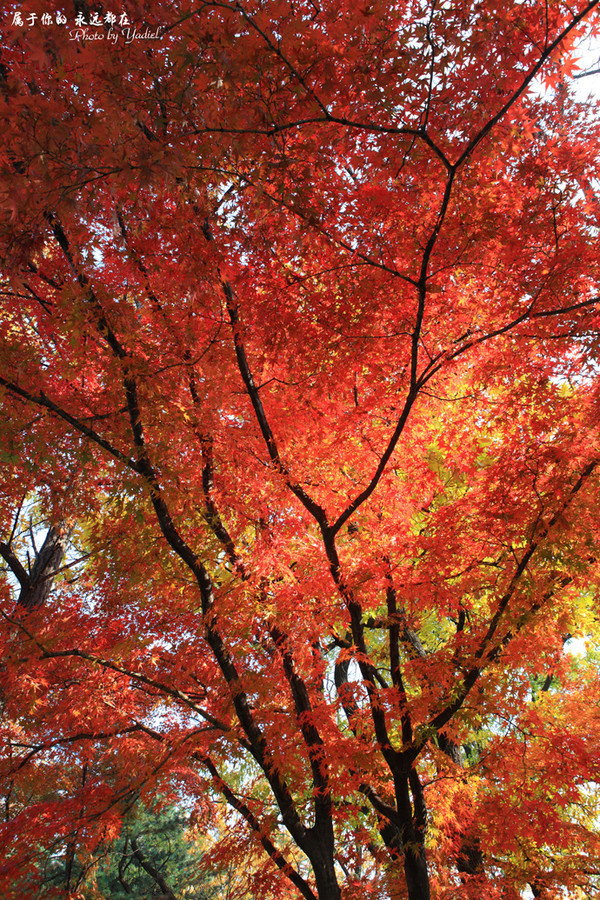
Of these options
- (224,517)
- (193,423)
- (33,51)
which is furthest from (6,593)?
(33,51)

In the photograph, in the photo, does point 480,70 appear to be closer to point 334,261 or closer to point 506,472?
point 334,261

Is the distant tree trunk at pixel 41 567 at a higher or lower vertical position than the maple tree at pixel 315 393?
higher

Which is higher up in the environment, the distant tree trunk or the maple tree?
the distant tree trunk

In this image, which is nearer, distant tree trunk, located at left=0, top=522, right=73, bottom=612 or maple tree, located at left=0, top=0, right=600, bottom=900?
maple tree, located at left=0, top=0, right=600, bottom=900

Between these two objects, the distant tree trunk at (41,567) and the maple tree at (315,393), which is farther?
the distant tree trunk at (41,567)

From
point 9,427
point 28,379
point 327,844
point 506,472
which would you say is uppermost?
point 28,379

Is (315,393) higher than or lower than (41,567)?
lower

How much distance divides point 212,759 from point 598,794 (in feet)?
18.6

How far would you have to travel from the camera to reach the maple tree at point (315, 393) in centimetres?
293

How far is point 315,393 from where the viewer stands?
549cm

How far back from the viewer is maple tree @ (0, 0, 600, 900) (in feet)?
9.61

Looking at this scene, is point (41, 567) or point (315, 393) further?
point (41, 567)

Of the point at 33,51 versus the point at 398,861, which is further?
the point at 398,861

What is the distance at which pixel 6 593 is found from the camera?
859 centimetres
